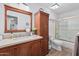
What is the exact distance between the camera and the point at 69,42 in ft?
3.86

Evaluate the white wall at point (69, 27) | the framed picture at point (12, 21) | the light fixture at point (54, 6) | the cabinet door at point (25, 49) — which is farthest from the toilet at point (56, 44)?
the framed picture at point (12, 21)

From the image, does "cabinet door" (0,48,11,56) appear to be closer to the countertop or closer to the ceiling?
the countertop

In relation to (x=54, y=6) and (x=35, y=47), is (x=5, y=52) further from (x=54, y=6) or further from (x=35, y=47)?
(x=54, y=6)

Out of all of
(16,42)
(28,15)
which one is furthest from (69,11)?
(16,42)

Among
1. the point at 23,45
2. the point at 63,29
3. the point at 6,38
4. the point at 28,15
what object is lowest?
the point at 23,45

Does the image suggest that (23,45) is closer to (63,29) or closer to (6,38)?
(6,38)

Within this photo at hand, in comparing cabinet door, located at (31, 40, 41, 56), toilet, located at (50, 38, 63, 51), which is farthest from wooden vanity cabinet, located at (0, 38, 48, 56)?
toilet, located at (50, 38, 63, 51)

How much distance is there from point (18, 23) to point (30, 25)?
195 millimetres

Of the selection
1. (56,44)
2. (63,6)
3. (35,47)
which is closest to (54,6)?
(63,6)

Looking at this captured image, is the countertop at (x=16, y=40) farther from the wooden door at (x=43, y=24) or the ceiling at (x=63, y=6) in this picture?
the ceiling at (x=63, y=6)

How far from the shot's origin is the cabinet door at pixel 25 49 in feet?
3.91

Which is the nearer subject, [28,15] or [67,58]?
[67,58]

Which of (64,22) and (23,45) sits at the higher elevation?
(64,22)

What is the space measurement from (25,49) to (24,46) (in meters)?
0.05
